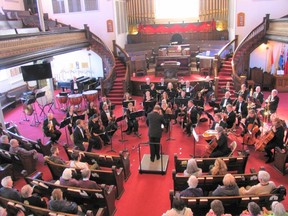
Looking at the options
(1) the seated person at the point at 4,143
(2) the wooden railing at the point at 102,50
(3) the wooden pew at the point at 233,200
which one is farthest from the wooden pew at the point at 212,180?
(2) the wooden railing at the point at 102,50

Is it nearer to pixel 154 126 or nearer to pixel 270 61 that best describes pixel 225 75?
pixel 270 61

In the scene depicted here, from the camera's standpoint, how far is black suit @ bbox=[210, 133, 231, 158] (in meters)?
7.23

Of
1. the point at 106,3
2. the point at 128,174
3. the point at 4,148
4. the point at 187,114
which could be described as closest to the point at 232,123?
the point at 187,114

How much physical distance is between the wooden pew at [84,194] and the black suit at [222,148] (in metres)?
2.94

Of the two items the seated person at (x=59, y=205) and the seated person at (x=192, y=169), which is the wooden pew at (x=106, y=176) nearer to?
the seated person at (x=59, y=205)

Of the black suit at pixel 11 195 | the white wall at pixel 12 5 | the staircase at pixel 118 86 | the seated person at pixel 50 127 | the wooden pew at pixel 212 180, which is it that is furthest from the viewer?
the white wall at pixel 12 5

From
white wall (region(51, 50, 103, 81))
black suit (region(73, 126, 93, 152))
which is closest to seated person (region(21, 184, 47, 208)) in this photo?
black suit (region(73, 126, 93, 152))

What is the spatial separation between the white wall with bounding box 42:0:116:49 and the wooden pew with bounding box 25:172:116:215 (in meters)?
13.7

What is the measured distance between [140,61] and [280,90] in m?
7.99

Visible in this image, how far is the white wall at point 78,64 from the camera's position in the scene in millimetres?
18562

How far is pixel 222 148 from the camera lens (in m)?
7.32

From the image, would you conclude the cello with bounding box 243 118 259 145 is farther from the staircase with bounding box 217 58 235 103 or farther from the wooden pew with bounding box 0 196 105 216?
the staircase with bounding box 217 58 235 103

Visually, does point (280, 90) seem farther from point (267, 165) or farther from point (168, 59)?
point (267, 165)

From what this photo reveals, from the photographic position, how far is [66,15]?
18.7m
